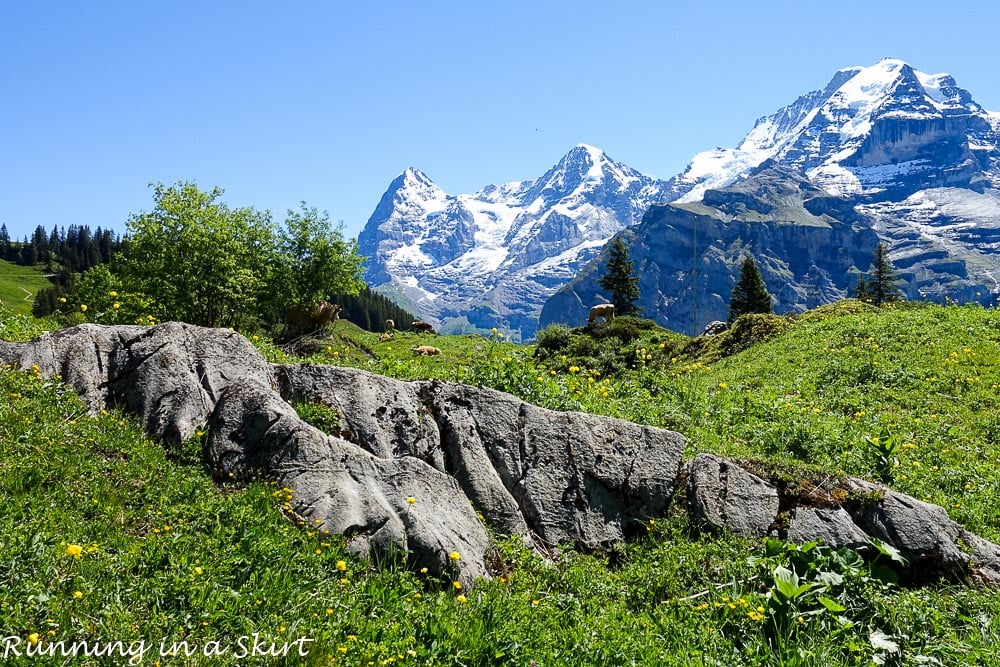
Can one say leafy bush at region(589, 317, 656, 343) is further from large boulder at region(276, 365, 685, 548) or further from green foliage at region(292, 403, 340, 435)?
green foliage at region(292, 403, 340, 435)

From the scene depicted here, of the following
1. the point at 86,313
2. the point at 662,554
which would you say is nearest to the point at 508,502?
the point at 662,554

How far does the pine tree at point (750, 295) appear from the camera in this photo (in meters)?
67.2

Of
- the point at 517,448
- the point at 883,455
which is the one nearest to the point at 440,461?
the point at 517,448

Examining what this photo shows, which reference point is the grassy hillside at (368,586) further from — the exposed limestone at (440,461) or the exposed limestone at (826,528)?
the exposed limestone at (826,528)

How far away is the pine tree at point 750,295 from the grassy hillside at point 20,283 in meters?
146

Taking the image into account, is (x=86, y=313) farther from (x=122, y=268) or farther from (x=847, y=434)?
(x=122, y=268)

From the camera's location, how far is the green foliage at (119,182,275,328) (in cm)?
2811

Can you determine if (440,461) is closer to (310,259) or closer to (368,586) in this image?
(368,586)

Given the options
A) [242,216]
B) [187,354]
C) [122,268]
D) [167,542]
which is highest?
[242,216]

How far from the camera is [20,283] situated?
17138 centimetres

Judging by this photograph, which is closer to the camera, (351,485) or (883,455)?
(351,485)

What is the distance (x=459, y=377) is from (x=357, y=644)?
679 cm

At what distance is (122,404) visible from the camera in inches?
365

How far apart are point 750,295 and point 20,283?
186 meters
